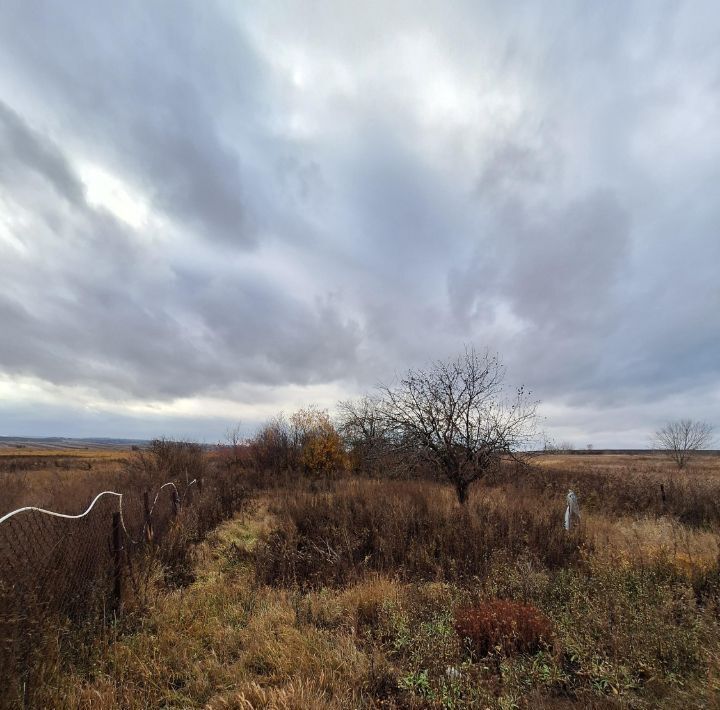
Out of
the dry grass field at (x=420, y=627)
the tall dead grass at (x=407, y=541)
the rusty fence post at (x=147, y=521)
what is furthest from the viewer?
the tall dead grass at (x=407, y=541)

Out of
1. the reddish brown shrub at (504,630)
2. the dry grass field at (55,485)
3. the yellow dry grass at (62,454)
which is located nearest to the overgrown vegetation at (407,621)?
the reddish brown shrub at (504,630)

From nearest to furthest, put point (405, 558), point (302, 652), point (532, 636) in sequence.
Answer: point (302, 652) < point (532, 636) < point (405, 558)

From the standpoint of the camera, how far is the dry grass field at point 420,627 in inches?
130

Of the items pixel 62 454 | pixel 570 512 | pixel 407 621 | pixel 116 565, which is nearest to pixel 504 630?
pixel 407 621

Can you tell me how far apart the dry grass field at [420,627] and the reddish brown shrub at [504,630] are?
0.7 inches

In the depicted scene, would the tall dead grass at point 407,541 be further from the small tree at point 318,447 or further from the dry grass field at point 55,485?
the small tree at point 318,447

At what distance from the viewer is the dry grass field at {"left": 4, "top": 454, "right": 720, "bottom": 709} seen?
3.29 meters

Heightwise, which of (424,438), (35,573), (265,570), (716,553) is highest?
(424,438)

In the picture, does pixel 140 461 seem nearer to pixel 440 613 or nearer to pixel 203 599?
pixel 203 599

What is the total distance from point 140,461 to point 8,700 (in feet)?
55.7

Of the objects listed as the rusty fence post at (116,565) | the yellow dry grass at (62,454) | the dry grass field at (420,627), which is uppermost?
the rusty fence post at (116,565)

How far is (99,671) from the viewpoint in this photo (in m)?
3.41

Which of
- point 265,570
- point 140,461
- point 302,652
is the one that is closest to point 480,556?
point 265,570

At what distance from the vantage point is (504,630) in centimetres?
414
